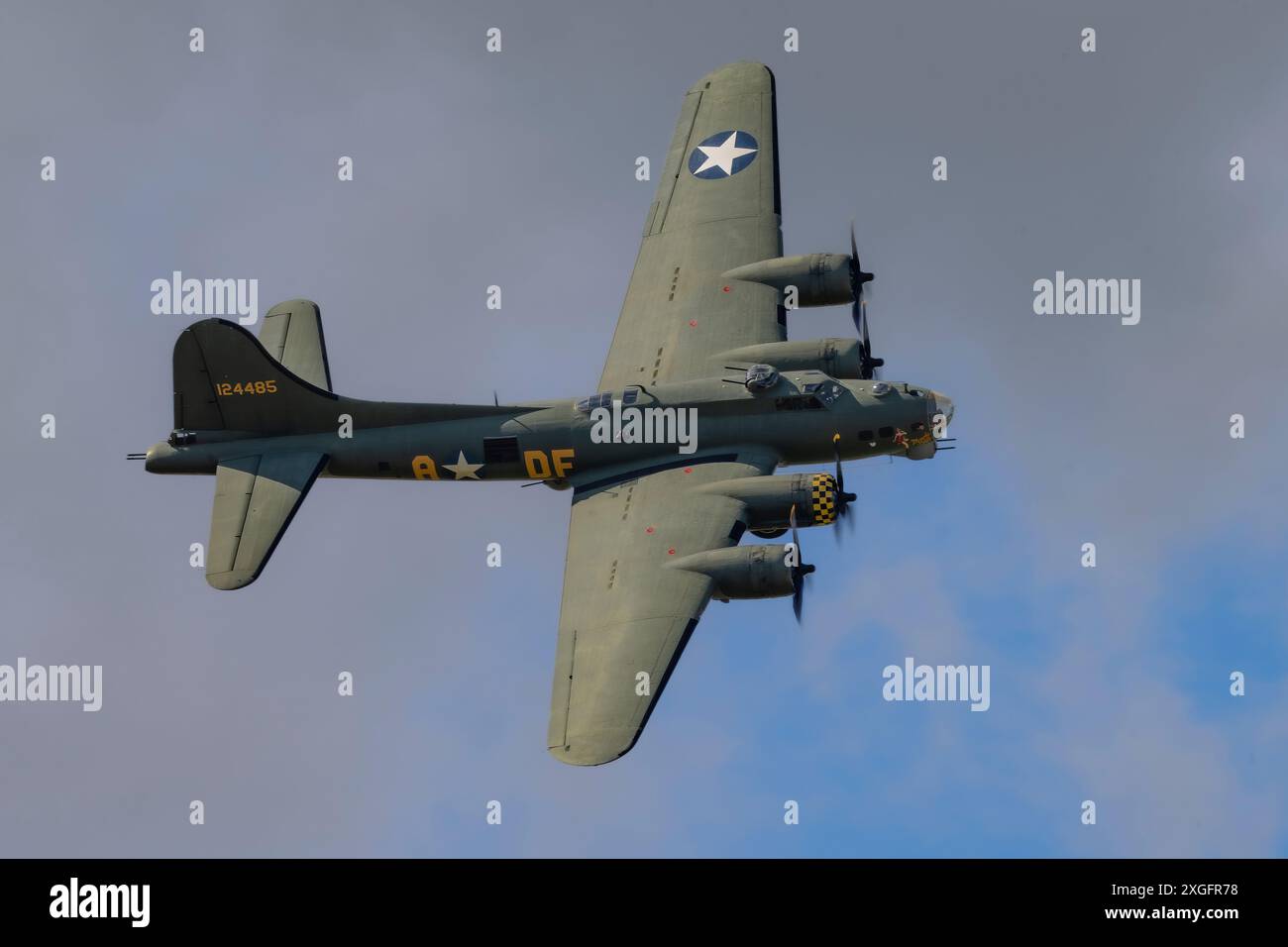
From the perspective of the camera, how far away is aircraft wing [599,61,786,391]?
6850cm

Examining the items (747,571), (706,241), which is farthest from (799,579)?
(706,241)

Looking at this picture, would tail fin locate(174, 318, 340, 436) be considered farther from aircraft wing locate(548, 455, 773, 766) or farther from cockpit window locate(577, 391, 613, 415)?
aircraft wing locate(548, 455, 773, 766)

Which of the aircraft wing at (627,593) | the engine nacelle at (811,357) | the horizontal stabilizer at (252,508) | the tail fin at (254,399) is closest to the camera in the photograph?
the aircraft wing at (627,593)

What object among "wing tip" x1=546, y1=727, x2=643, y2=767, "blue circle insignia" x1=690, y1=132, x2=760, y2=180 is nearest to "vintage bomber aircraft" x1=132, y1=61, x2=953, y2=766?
"wing tip" x1=546, y1=727, x2=643, y2=767

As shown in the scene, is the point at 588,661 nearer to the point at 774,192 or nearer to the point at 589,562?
the point at 589,562

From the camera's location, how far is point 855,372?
67.1m

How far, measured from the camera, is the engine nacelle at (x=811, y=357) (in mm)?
67000

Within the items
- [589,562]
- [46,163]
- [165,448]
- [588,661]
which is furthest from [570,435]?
[46,163]

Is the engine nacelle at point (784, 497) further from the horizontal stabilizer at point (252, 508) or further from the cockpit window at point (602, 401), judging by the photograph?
the horizontal stabilizer at point (252, 508)

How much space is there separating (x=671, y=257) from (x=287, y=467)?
1451 cm

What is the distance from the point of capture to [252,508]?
2544 inches

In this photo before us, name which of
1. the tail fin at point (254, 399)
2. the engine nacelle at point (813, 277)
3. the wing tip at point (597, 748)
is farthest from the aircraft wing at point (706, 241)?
the wing tip at point (597, 748)

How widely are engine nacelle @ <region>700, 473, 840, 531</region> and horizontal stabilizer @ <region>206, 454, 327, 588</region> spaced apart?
12.4 meters

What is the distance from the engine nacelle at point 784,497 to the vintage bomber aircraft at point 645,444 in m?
0.06
